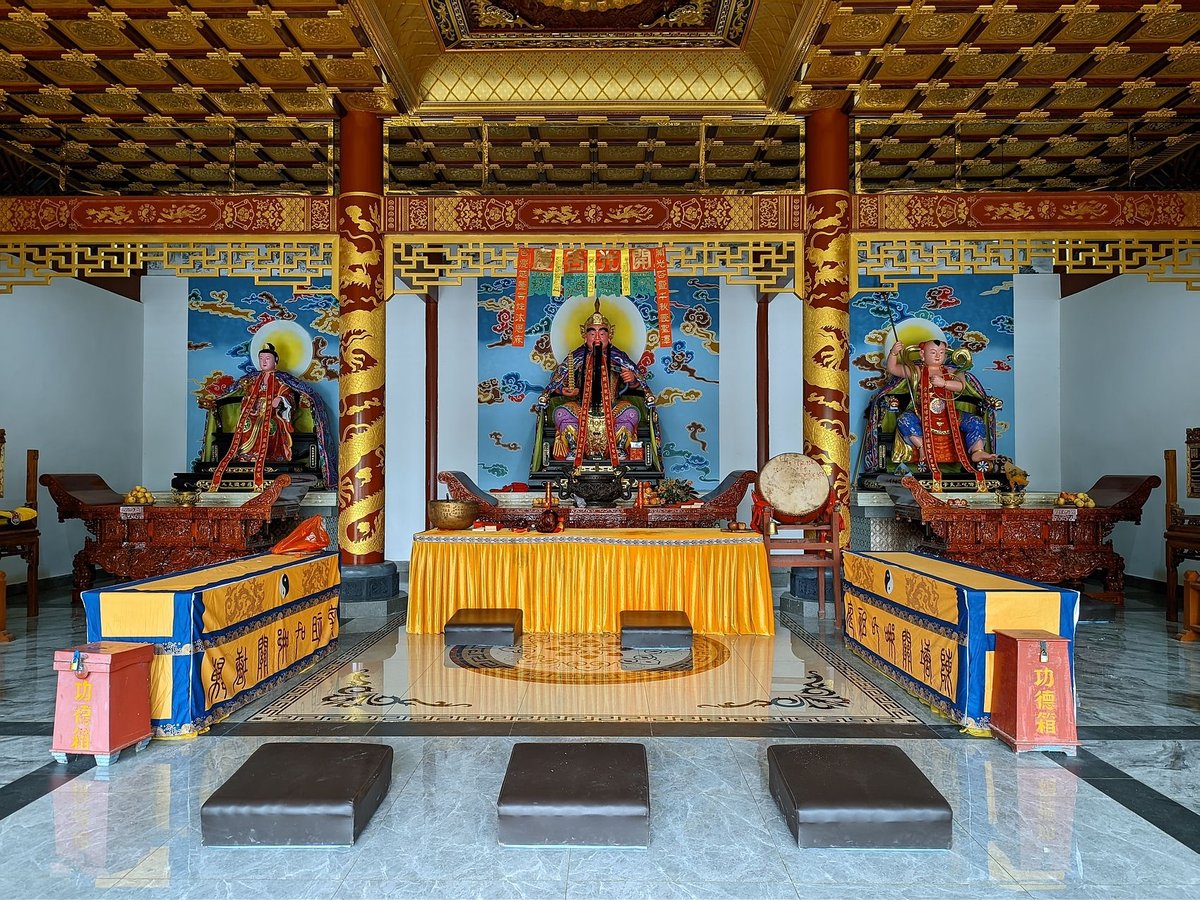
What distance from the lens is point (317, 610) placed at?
205 inches

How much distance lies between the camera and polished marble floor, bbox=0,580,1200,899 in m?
2.38

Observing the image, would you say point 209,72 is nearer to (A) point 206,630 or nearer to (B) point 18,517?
(B) point 18,517

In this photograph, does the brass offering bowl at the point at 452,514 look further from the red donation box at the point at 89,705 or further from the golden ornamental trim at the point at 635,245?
the red donation box at the point at 89,705

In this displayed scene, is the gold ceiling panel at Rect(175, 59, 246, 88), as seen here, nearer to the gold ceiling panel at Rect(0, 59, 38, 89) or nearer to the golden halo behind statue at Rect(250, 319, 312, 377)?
Result: the gold ceiling panel at Rect(0, 59, 38, 89)

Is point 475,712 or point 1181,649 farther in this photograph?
point 1181,649

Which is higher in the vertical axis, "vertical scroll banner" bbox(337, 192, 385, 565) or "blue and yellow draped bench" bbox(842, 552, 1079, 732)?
"vertical scroll banner" bbox(337, 192, 385, 565)

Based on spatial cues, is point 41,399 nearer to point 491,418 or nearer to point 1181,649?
point 491,418

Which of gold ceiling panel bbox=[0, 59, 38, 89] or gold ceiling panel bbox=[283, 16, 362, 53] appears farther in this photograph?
gold ceiling panel bbox=[0, 59, 38, 89]

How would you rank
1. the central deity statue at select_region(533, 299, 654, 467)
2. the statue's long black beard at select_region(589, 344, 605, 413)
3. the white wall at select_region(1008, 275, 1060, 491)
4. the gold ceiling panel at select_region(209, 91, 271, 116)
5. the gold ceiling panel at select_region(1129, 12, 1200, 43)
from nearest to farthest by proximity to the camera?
the gold ceiling panel at select_region(1129, 12, 1200, 43) → the gold ceiling panel at select_region(209, 91, 271, 116) → the central deity statue at select_region(533, 299, 654, 467) → the statue's long black beard at select_region(589, 344, 605, 413) → the white wall at select_region(1008, 275, 1060, 491)

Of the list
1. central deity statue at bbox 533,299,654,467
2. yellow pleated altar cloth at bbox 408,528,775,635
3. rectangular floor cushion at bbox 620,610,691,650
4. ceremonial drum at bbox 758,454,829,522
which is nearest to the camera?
rectangular floor cushion at bbox 620,610,691,650

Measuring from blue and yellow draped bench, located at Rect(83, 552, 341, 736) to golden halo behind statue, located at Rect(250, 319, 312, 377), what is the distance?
644 cm

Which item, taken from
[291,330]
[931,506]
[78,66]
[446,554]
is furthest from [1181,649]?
[291,330]

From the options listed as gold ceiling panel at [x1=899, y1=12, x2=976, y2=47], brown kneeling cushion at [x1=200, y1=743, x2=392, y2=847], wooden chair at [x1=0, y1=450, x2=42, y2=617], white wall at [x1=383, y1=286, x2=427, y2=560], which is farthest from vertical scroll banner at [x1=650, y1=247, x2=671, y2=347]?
wooden chair at [x1=0, y1=450, x2=42, y2=617]

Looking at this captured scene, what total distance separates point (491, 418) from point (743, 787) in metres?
8.02
